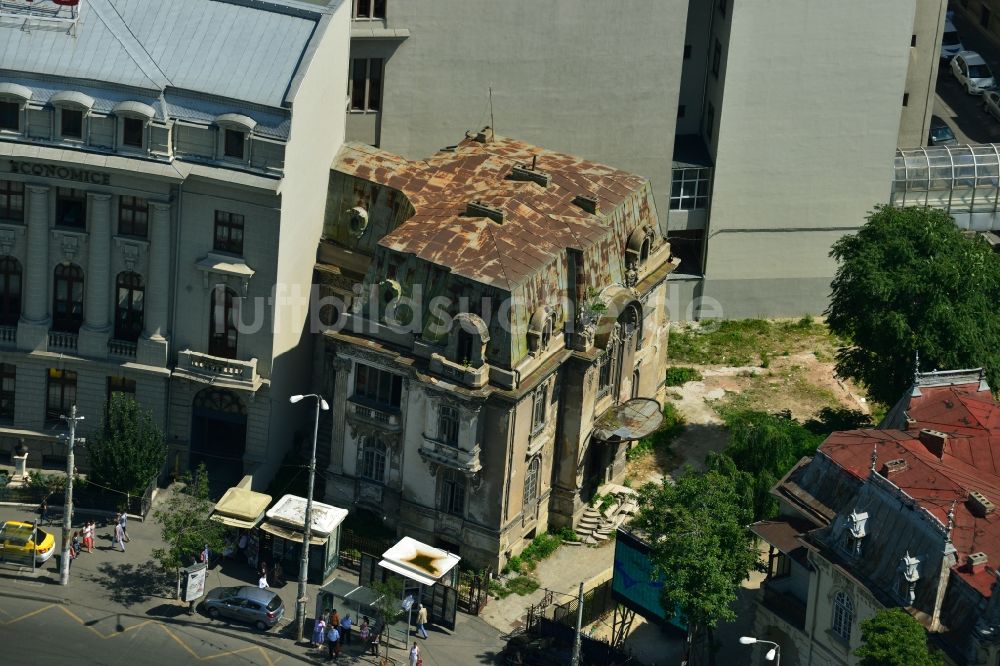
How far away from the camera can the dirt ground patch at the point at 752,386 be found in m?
147

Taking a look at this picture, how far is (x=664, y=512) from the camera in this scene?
4793 inches

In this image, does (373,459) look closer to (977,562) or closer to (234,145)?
(234,145)

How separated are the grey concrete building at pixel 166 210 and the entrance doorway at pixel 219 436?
13cm

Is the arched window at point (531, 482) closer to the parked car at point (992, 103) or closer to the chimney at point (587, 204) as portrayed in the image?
the chimney at point (587, 204)

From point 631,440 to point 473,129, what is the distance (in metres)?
25.9

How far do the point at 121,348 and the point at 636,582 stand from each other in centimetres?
3530

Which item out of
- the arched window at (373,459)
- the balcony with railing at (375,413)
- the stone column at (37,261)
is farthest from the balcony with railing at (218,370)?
the stone column at (37,261)

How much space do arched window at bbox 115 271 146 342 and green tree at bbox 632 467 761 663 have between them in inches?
1346

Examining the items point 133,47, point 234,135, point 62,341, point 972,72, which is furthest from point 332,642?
point 972,72

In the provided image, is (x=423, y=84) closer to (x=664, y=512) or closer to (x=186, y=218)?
(x=186, y=218)

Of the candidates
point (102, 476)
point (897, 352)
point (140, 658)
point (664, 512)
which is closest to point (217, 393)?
point (102, 476)

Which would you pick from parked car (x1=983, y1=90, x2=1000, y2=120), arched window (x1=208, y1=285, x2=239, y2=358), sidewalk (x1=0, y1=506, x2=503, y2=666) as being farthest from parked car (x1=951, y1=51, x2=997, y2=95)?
sidewalk (x1=0, y1=506, x2=503, y2=666)

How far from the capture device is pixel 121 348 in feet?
443

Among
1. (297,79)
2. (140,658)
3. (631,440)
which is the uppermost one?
(297,79)
